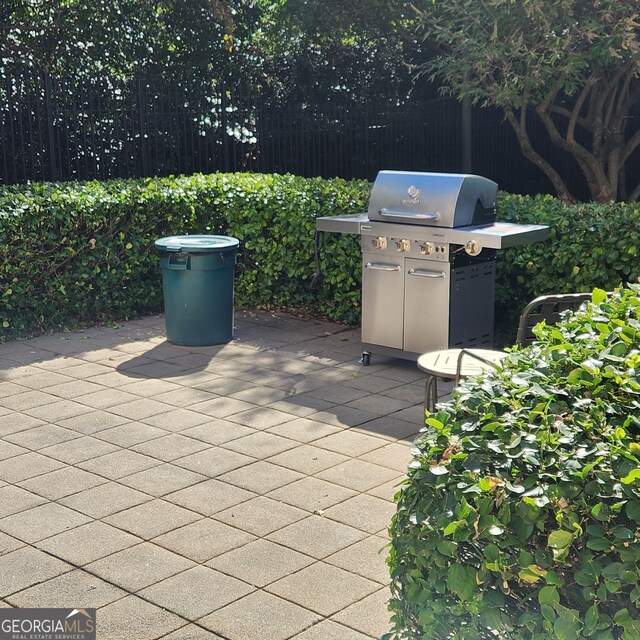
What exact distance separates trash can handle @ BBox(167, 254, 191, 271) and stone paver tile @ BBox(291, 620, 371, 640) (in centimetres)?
498

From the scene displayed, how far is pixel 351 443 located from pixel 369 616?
214cm

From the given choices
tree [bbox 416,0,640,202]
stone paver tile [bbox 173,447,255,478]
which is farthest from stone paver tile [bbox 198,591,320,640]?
tree [bbox 416,0,640,202]

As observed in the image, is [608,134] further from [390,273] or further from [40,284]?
[40,284]

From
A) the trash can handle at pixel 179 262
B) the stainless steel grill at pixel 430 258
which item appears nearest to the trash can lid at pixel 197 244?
the trash can handle at pixel 179 262

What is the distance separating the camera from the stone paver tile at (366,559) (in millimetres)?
4340

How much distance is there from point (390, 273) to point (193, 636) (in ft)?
14.0

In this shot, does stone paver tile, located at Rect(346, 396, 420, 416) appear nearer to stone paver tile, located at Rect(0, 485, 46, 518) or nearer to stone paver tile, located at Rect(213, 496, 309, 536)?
stone paver tile, located at Rect(213, 496, 309, 536)

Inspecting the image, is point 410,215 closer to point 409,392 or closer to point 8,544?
point 409,392

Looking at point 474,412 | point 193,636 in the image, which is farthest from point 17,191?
point 474,412

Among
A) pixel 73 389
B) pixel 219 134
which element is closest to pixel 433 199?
pixel 73 389

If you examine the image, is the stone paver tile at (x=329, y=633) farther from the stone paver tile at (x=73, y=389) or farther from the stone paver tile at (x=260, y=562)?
the stone paver tile at (x=73, y=389)

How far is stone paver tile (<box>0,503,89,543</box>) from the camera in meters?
4.77

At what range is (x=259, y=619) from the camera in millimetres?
3953

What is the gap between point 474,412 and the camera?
9.08 feet
